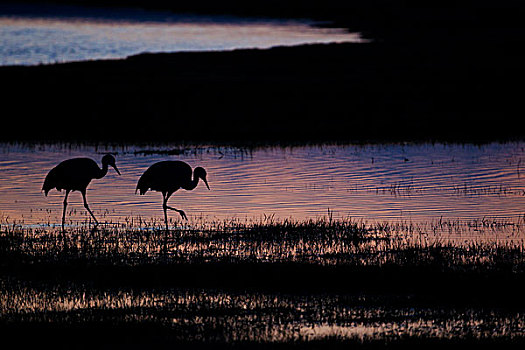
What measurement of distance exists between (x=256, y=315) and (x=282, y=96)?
28392mm

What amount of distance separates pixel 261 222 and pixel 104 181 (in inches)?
285

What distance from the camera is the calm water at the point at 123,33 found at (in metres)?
62.7

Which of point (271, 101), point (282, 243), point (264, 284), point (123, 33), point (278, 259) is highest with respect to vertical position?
point (123, 33)

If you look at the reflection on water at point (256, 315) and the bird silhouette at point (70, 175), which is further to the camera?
the bird silhouette at point (70, 175)

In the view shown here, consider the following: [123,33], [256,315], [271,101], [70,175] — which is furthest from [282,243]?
[123,33]

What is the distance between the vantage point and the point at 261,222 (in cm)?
1600

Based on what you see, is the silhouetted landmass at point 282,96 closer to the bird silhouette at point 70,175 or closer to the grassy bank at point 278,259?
the bird silhouette at point 70,175

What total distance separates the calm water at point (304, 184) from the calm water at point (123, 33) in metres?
29.0

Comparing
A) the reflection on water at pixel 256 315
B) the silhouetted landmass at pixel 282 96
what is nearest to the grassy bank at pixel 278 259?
the reflection on water at pixel 256 315

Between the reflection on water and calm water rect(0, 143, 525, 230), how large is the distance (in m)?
5.72

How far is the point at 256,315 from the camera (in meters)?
10.2

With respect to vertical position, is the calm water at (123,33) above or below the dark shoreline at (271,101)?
above

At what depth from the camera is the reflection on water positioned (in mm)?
9484

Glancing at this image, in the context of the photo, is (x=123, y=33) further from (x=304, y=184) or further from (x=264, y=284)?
(x=264, y=284)
